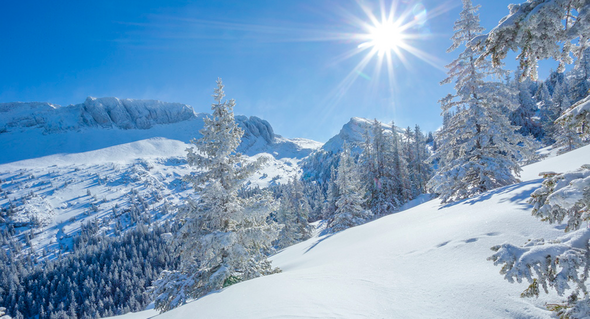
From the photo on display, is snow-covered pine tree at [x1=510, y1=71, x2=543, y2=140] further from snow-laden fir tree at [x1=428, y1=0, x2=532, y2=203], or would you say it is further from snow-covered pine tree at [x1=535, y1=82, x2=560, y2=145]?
snow-laden fir tree at [x1=428, y1=0, x2=532, y2=203]

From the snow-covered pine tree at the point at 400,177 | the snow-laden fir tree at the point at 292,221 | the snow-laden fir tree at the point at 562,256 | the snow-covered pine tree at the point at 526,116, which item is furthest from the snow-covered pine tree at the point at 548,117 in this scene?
the snow-laden fir tree at the point at 562,256

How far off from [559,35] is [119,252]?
448 ft

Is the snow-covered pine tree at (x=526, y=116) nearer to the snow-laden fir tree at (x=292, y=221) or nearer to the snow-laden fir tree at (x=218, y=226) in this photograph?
the snow-laden fir tree at (x=292, y=221)

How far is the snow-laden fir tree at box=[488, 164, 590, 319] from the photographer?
5.76 ft

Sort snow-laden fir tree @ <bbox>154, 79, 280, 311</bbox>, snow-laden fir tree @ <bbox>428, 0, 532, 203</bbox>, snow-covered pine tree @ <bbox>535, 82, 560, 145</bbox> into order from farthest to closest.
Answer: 1. snow-covered pine tree @ <bbox>535, 82, 560, 145</bbox>
2. snow-laden fir tree @ <bbox>428, 0, 532, 203</bbox>
3. snow-laden fir tree @ <bbox>154, 79, 280, 311</bbox>

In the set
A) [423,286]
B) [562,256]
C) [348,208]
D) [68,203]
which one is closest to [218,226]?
[423,286]

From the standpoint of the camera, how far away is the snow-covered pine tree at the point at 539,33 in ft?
8.03

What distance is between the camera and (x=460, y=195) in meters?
11.5

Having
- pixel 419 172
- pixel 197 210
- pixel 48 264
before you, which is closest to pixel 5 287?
pixel 48 264

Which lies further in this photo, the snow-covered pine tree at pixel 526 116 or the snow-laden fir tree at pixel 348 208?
the snow-covered pine tree at pixel 526 116

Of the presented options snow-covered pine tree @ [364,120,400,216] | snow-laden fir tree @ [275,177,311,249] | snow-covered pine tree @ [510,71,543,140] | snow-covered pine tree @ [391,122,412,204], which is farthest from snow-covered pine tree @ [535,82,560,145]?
snow-laden fir tree @ [275,177,311,249]

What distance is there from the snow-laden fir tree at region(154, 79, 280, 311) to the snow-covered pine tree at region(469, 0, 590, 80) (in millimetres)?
8111

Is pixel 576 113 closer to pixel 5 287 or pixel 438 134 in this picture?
pixel 438 134

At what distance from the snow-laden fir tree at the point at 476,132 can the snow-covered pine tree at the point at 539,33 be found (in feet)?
32.5
